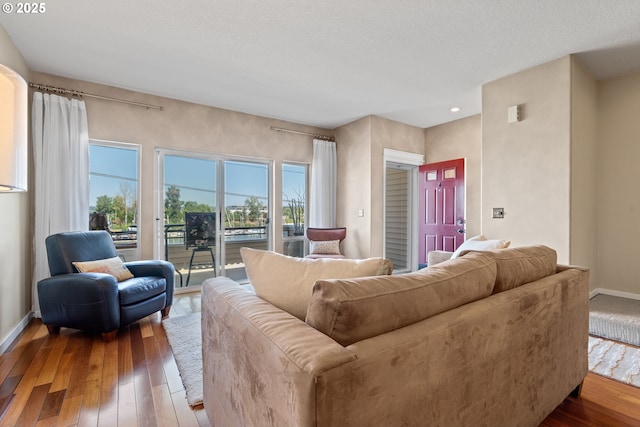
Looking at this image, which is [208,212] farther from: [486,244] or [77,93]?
[486,244]

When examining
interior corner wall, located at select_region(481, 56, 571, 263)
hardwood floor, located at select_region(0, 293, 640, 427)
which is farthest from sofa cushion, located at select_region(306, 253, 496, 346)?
interior corner wall, located at select_region(481, 56, 571, 263)

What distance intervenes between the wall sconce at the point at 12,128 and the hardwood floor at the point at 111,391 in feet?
4.36

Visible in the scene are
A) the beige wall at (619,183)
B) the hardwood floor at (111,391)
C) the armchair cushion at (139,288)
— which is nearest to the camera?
the hardwood floor at (111,391)

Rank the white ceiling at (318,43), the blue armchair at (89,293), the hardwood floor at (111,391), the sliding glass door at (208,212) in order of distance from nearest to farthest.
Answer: the hardwood floor at (111,391) → the white ceiling at (318,43) → the blue armchair at (89,293) → the sliding glass door at (208,212)

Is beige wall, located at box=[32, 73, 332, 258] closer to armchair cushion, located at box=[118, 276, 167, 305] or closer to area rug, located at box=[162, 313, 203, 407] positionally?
armchair cushion, located at box=[118, 276, 167, 305]

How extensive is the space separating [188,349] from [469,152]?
180 inches

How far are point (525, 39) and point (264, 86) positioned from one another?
2.61 metres

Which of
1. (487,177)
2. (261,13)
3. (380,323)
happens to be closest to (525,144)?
(487,177)

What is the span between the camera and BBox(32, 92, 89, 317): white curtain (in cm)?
304

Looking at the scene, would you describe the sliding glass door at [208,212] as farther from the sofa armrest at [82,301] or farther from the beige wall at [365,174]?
the sofa armrest at [82,301]

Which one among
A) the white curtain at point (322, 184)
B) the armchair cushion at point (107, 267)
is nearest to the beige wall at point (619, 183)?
the white curtain at point (322, 184)

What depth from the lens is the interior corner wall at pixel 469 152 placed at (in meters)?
4.54

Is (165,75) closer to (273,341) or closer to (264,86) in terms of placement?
(264,86)

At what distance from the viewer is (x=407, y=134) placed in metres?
5.08
